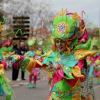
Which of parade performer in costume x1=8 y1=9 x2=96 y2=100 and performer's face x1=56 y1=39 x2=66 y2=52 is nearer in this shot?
parade performer in costume x1=8 y1=9 x2=96 y2=100

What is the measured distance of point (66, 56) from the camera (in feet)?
18.9

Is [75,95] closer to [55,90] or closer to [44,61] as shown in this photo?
[55,90]

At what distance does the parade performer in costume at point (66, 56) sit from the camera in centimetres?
546

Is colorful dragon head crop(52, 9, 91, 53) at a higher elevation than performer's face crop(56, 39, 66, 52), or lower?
higher

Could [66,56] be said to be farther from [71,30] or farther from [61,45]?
[71,30]

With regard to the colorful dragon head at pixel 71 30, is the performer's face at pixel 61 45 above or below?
below

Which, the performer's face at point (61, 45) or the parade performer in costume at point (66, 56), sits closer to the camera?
the parade performer in costume at point (66, 56)

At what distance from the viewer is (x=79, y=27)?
590 cm

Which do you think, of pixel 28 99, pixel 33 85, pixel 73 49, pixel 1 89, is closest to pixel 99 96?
pixel 28 99

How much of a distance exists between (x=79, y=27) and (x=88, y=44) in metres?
0.31

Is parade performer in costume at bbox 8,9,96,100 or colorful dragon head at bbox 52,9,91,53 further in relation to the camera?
colorful dragon head at bbox 52,9,91,53

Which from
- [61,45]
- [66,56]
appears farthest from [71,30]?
[66,56]

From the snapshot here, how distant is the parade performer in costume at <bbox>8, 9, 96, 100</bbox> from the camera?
5457 millimetres

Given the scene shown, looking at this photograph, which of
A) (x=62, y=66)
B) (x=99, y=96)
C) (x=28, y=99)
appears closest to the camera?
(x=62, y=66)
